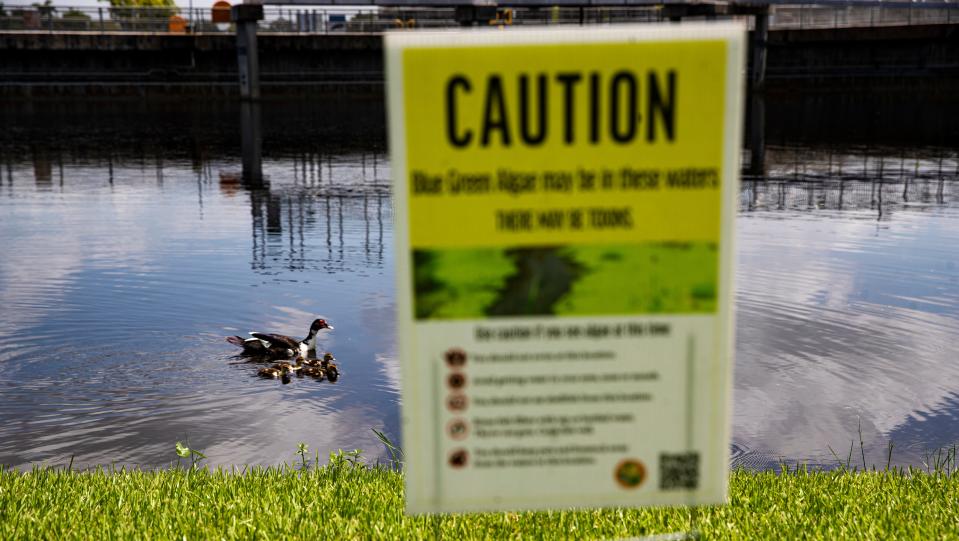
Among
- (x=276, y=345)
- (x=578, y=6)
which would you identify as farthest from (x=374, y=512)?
(x=578, y=6)

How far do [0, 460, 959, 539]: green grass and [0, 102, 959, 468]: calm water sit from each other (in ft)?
5.66

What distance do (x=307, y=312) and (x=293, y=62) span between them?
47.5 meters

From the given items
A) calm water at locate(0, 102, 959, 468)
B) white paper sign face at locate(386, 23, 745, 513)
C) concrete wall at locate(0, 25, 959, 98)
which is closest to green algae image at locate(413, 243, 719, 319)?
white paper sign face at locate(386, 23, 745, 513)

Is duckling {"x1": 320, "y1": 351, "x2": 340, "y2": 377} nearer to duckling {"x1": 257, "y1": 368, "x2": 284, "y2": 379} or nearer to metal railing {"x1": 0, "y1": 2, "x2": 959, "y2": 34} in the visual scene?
duckling {"x1": 257, "y1": 368, "x2": 284, "y2": 379}

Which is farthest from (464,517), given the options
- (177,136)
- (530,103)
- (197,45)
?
(197,45)

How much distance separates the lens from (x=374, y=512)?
5441 mm

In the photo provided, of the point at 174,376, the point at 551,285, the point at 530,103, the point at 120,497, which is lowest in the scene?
the point at 174,376

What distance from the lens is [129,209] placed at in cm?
2148

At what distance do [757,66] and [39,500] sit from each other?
2170 inches

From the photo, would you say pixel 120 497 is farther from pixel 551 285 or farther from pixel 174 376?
pixel 174 376

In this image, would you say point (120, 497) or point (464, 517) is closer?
point (464, 517)

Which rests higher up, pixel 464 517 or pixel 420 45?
→ pixel 420 45

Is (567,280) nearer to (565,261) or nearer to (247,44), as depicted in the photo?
(565,261)

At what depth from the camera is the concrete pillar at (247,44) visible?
163ft
